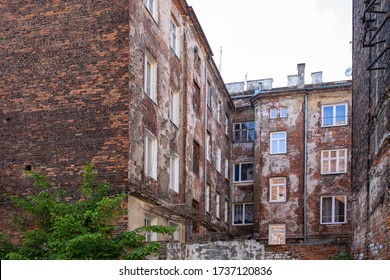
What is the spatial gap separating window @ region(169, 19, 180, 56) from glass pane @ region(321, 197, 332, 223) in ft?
44.1

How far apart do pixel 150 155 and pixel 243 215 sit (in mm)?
15942

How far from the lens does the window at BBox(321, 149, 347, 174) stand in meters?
31.2

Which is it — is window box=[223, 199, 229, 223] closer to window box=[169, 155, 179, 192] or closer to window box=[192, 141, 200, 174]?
window box=[192, 141, 200, 174]

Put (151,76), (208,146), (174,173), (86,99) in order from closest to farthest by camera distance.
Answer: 1. (86,99)
2. (151,76)
3. (174,173)
4. (208,146)

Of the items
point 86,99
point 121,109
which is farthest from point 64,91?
point 121,109

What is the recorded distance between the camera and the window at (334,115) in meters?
31.7

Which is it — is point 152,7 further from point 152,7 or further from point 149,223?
point 149,223

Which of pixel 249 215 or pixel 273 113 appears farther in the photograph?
pixel 249 215

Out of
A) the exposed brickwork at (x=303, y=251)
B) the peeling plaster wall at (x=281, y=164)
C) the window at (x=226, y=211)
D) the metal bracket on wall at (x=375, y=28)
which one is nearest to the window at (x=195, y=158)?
the window at (x=226, y=211)

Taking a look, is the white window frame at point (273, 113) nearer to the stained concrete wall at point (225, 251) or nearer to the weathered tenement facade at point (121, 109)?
the weathered tenement facade at point (121, 109)

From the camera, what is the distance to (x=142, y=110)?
59.2 feet

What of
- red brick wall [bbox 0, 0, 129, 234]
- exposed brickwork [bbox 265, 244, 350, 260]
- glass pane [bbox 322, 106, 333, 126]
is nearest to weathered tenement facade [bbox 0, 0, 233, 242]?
red brick wall [bbox 0, 0, 129, 234]

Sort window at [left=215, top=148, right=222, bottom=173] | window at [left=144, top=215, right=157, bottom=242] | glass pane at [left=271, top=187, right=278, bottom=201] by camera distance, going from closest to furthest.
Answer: window at [left=144, top=215, right=157, bottom=242] → window at [left=215, top=148, right=222, bottom=173] → glass pane at [left=271, top=187, right=278, bottom=201]

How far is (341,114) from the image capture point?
3178cm
